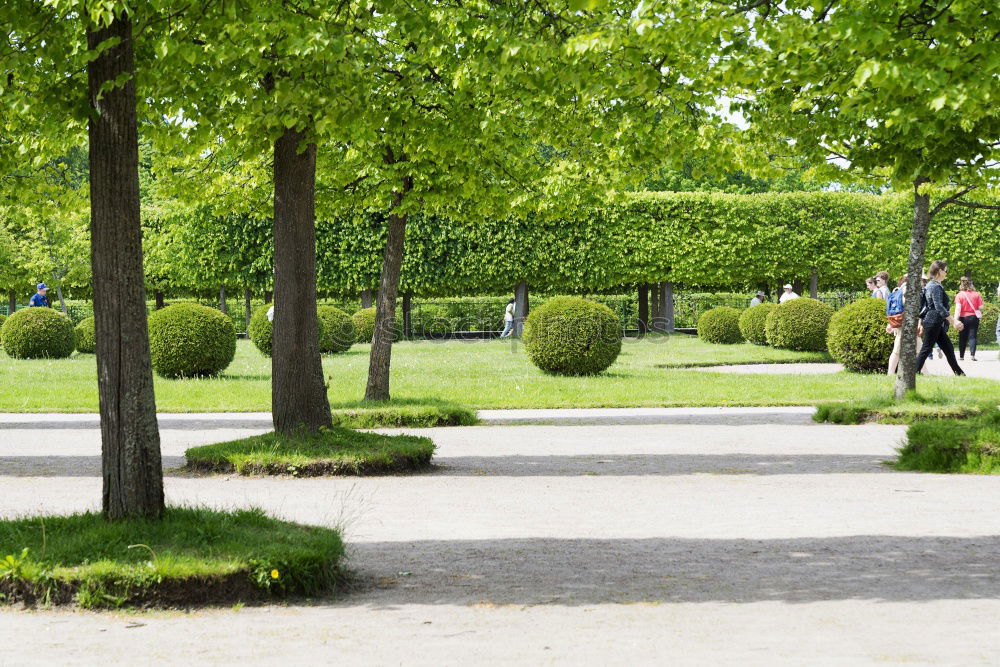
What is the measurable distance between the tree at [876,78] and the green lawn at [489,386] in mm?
6650

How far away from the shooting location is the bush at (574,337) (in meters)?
19.0

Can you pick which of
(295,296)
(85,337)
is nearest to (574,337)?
(295,296)

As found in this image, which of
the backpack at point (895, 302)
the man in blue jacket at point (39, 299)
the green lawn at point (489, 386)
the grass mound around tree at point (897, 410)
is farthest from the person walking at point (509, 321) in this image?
the grass mound around tree at point (897, 410)

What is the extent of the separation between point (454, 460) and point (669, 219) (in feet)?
82.7

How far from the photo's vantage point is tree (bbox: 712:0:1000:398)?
5.49 meters

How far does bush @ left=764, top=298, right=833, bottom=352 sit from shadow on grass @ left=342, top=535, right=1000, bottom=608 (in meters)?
19.4

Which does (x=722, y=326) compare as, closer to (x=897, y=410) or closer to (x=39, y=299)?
(x=897, y=410)

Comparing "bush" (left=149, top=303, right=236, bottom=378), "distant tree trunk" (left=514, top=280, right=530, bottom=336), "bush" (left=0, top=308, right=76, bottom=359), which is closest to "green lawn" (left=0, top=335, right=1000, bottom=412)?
"bush" (left=149, top=303, right=236, bottom=378)

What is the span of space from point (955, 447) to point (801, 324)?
54.2 ft

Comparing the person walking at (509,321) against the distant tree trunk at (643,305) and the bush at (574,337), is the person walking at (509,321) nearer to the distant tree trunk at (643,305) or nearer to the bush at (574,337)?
the distant tree trunk at (643,305)

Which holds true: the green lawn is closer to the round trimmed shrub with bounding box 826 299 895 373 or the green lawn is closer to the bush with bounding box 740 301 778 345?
the round trimmed shrub with bounding box 826 299 895 373

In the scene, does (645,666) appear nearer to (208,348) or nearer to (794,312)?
(208,348)

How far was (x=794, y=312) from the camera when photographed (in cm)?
2559

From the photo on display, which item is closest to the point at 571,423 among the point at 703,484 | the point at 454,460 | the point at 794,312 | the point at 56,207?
the point at 454,460
